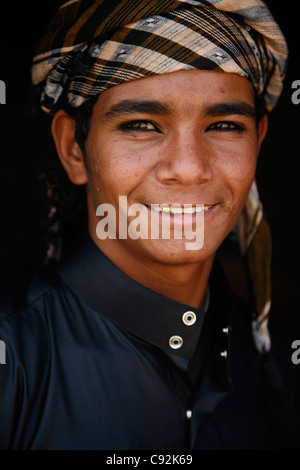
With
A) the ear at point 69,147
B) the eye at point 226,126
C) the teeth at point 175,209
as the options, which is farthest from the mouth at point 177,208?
the ear at point 69,147

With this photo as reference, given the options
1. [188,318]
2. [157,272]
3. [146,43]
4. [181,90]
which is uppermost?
[146,43]

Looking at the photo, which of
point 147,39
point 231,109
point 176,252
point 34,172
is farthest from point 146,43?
point 34,172

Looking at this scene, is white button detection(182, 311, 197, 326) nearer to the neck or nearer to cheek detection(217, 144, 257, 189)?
the neck

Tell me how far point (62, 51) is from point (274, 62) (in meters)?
0.73

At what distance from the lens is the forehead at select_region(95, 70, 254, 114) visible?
60.3 inches

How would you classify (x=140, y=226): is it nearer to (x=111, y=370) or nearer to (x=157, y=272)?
(x=157, y=272)

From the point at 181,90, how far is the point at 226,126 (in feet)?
0.66

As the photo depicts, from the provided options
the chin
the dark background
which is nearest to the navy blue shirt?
the chin

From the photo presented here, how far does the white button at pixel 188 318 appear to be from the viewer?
168 cm

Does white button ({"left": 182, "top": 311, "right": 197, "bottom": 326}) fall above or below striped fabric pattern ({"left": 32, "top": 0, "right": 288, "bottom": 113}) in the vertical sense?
below

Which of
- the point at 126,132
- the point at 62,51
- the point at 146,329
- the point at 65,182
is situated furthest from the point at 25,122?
the point at 146,329

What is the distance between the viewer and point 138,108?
1.56m

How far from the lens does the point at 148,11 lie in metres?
1.56

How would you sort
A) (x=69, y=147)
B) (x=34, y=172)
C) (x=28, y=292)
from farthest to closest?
(x=34, y=172) < (x=69, y=147) < (x=28, y=292)
